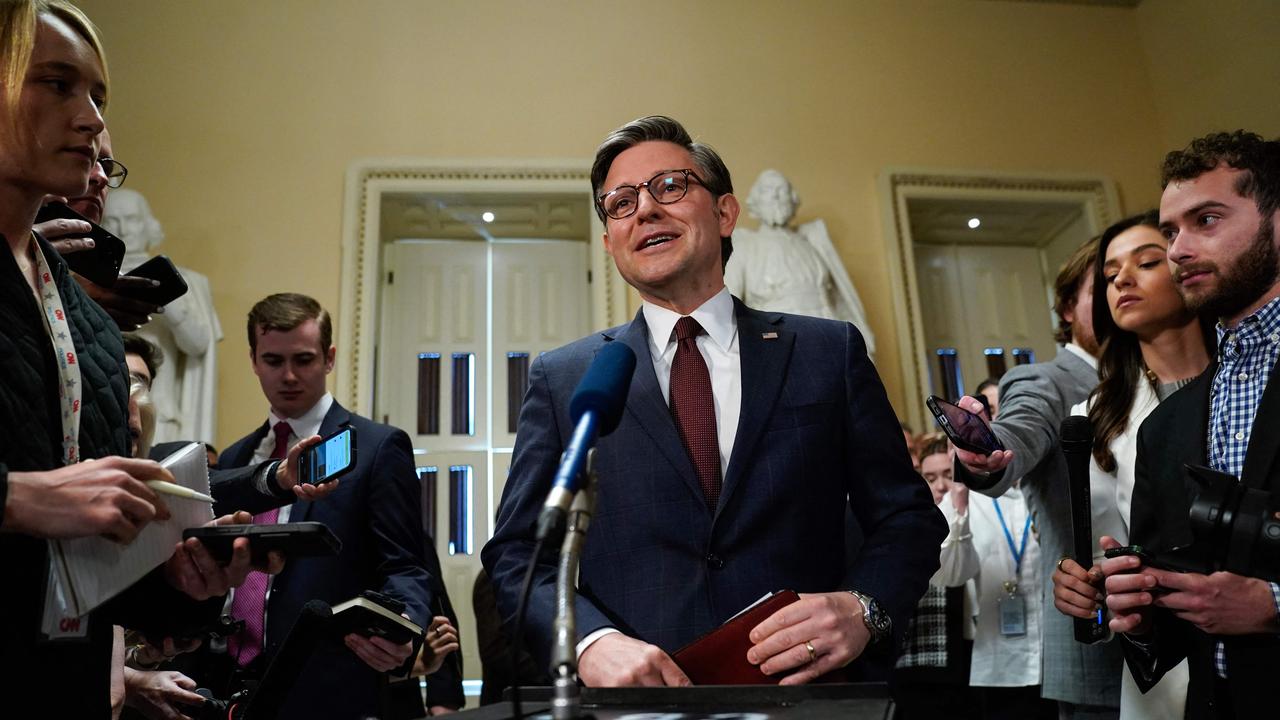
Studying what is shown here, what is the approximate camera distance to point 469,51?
812cm

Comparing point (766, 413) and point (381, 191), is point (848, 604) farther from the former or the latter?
point (381, 191)

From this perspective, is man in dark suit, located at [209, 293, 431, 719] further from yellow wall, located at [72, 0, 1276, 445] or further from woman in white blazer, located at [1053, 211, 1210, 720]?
yellow wall, located at [72, 0, 1276, 445]

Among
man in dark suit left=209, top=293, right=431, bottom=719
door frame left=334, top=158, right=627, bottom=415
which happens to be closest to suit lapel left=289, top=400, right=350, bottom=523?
man in dark suit left=209, top=293, right=431, bottom=719

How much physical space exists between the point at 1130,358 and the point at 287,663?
2.16 meters

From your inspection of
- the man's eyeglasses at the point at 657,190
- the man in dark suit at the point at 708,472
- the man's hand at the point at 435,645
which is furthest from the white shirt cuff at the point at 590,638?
the man's hand at the point at 435,645

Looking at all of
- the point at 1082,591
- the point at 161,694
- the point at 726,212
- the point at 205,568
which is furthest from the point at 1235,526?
the point at 161,694

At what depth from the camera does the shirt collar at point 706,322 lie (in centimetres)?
212

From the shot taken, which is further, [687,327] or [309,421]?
[309,421]

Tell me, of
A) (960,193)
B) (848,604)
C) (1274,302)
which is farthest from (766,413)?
(960,193)

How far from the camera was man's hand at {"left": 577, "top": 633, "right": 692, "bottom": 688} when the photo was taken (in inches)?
60.5

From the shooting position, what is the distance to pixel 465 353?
26.3 ft

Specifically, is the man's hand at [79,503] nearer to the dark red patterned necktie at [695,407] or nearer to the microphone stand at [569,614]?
the microphone stand at [569,614]

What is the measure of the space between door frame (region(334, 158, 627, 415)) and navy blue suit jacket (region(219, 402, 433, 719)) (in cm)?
426

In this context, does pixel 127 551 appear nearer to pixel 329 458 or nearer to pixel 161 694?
pixel 329 458
